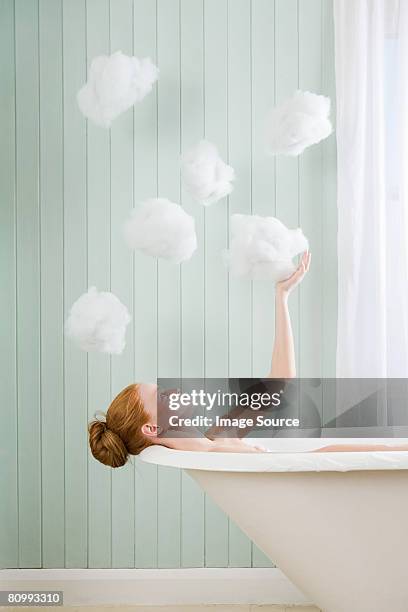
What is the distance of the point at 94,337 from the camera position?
2.37 meters

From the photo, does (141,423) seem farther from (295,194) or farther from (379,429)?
(295,194)

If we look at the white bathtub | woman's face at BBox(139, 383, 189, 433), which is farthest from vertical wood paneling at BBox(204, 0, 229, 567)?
the white bathtub

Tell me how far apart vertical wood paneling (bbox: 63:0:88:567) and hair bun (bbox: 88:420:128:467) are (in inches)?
22.2

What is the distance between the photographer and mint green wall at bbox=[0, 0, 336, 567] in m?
2.51

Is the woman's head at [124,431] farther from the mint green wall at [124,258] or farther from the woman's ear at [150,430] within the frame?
the mint green wall at [124,258]

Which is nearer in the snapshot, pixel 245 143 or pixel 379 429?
pixel 379 429

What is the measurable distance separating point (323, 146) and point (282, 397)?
874mm

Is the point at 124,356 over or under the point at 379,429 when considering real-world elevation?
over

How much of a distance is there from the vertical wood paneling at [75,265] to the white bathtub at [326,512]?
744mm

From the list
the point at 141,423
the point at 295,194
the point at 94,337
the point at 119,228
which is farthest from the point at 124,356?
the point at 295,194

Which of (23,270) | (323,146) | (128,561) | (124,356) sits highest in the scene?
(323,146)

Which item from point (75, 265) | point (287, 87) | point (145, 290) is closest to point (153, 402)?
point (145, 290)

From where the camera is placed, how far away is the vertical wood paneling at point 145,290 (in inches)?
98.8

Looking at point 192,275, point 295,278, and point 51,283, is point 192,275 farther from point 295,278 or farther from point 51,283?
point 51,283
